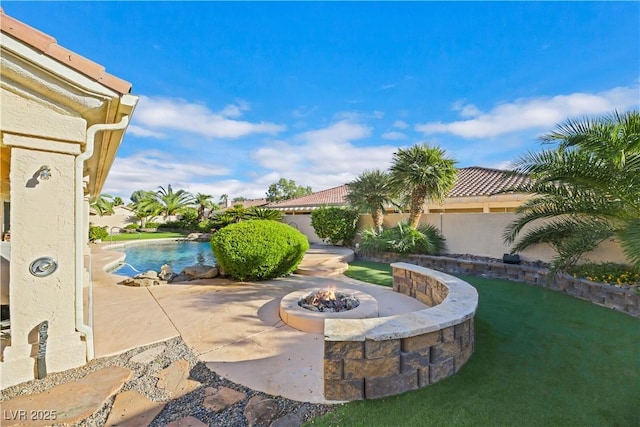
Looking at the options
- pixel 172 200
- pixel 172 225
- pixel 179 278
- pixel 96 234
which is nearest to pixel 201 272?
pixel 179 278

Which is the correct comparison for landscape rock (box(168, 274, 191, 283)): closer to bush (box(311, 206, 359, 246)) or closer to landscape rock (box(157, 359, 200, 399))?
landscape rock (box(157, 359, 200, 399))

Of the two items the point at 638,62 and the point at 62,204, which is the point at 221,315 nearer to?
the point at 62,204

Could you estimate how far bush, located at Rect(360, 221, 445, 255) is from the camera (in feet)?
45.5

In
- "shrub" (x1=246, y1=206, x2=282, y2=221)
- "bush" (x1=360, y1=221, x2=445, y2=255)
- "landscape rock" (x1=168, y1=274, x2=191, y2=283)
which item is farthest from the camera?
"shrub" (x1=246, y1=206, x2=282, y2=221)

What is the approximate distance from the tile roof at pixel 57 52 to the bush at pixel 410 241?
41.7ft

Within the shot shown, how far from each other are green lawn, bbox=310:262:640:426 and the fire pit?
2276 millimetres

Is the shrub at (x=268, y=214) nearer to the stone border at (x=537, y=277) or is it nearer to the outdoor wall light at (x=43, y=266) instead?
the stone border at (x=537, y=277)

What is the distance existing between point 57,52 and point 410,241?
44.7 ft

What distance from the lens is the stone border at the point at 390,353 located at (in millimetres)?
3318

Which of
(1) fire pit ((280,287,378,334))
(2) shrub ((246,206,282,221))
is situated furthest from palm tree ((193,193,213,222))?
(1) fire pit ((280,287,378,334))

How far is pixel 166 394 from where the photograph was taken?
356cm

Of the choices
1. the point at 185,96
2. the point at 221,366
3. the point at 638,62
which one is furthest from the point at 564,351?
the point at 185,96

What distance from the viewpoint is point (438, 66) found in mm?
13484

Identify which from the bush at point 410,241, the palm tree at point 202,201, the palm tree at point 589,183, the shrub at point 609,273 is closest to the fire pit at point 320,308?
the palm tree at point 589,183
